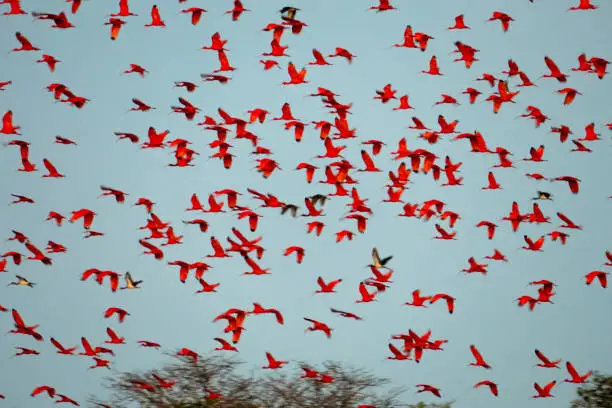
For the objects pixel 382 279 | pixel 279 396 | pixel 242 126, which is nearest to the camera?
pixel 382 279

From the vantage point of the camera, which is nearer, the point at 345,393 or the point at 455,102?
the point at 455,102

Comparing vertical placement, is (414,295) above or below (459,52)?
below

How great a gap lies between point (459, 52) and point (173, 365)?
17.0 meters

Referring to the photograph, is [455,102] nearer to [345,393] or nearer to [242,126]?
[242,126]

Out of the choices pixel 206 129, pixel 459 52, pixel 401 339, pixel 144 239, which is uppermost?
pixel 459 52

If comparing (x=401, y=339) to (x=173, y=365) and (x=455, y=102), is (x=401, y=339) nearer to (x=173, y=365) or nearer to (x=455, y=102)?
(x=455, y=102)

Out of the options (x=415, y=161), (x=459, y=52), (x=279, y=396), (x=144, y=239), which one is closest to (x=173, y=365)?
(x=279, y=396)

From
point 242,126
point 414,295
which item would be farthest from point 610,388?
point 242,126

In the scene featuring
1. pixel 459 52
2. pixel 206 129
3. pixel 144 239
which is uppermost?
pixel 459 52

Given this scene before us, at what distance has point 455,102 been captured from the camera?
42.0m

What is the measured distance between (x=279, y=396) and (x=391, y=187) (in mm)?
11392

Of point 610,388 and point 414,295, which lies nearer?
point 414,295

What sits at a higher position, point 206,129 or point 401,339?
point 206,129

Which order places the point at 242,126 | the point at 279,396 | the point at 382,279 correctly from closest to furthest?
the point at 382,279
the point at 242,126
the point at 279,396
